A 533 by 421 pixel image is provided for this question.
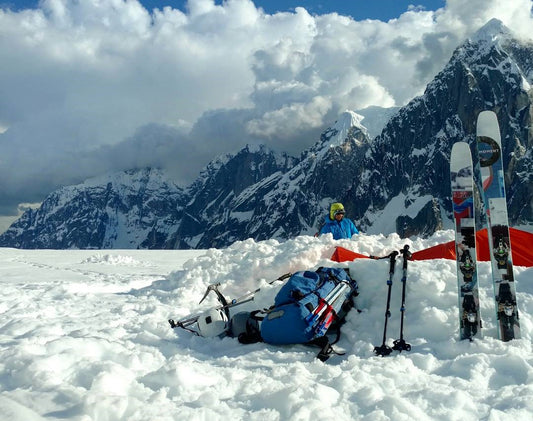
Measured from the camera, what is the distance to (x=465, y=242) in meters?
6.26

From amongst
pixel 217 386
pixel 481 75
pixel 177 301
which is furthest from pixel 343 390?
pixel 481 75

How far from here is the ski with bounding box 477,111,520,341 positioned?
18.8 feet

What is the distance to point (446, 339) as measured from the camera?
19.0 feet

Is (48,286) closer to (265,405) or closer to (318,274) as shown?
(318,274)

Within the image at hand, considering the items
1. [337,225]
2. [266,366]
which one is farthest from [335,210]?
[266,366]

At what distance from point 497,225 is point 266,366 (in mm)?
3509

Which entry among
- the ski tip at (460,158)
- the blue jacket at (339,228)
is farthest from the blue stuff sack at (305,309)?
the blue jacket at (339,228)

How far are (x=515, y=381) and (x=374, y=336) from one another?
1844 mm

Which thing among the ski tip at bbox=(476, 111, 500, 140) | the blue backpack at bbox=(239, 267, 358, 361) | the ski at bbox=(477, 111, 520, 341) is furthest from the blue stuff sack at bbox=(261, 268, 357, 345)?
the ski tip at bbox=(476, 111, 500, 140)

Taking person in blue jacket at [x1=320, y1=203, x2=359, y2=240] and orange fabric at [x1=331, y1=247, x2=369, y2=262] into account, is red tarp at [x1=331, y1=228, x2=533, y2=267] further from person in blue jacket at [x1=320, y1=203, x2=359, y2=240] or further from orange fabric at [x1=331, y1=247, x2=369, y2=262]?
person in blue jacket at [x1=320, y1=203, x2=359, y2=240]

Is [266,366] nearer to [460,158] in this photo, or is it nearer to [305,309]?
[305,309]

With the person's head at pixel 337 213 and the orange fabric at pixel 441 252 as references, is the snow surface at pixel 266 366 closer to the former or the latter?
the orange fabric at pixel 441 252

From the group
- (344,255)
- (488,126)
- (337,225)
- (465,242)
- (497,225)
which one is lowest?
(344,255)

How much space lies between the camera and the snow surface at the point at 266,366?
396 centimetres
